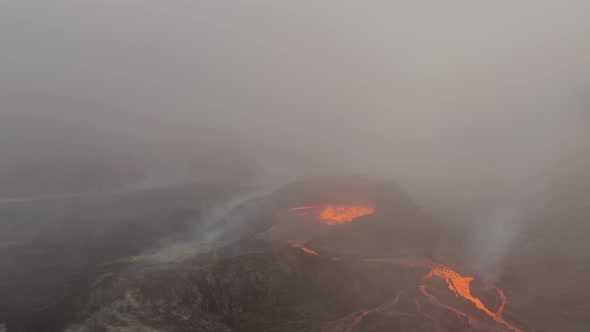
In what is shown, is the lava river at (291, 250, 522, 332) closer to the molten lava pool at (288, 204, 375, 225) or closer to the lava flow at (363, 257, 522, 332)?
the lava flow at (363, 257, 522, 332)

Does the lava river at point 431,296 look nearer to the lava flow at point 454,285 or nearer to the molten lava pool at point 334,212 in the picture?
the lava flow at point 454,285

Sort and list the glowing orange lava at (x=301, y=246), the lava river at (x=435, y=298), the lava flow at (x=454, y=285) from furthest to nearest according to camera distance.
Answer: the glowing orange lava at (x=301, y=246)
the lava flow at (x=454, y=285)
the lava river at (x=435, y=298)

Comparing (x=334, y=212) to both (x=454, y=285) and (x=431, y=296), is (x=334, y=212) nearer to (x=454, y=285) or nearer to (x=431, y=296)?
(x=454, y=285)

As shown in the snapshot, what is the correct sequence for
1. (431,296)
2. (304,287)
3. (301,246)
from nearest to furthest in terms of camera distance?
(431,296)
(304,287)
(301,246)

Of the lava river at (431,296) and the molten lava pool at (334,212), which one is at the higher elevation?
the molten lava pool at (334,212)

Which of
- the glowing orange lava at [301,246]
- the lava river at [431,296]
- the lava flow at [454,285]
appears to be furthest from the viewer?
the glowing orange lava at [301,246]

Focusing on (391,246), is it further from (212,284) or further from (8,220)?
(8,220)

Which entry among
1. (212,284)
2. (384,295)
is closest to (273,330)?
(212,284)

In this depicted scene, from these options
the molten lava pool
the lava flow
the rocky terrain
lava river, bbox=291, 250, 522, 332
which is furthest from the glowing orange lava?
the molten lava pool

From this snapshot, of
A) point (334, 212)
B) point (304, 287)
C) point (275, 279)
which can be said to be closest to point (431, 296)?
point (304, 287)

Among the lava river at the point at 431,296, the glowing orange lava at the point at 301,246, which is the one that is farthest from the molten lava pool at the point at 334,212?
the glowing orange lava at the point at 301,246
